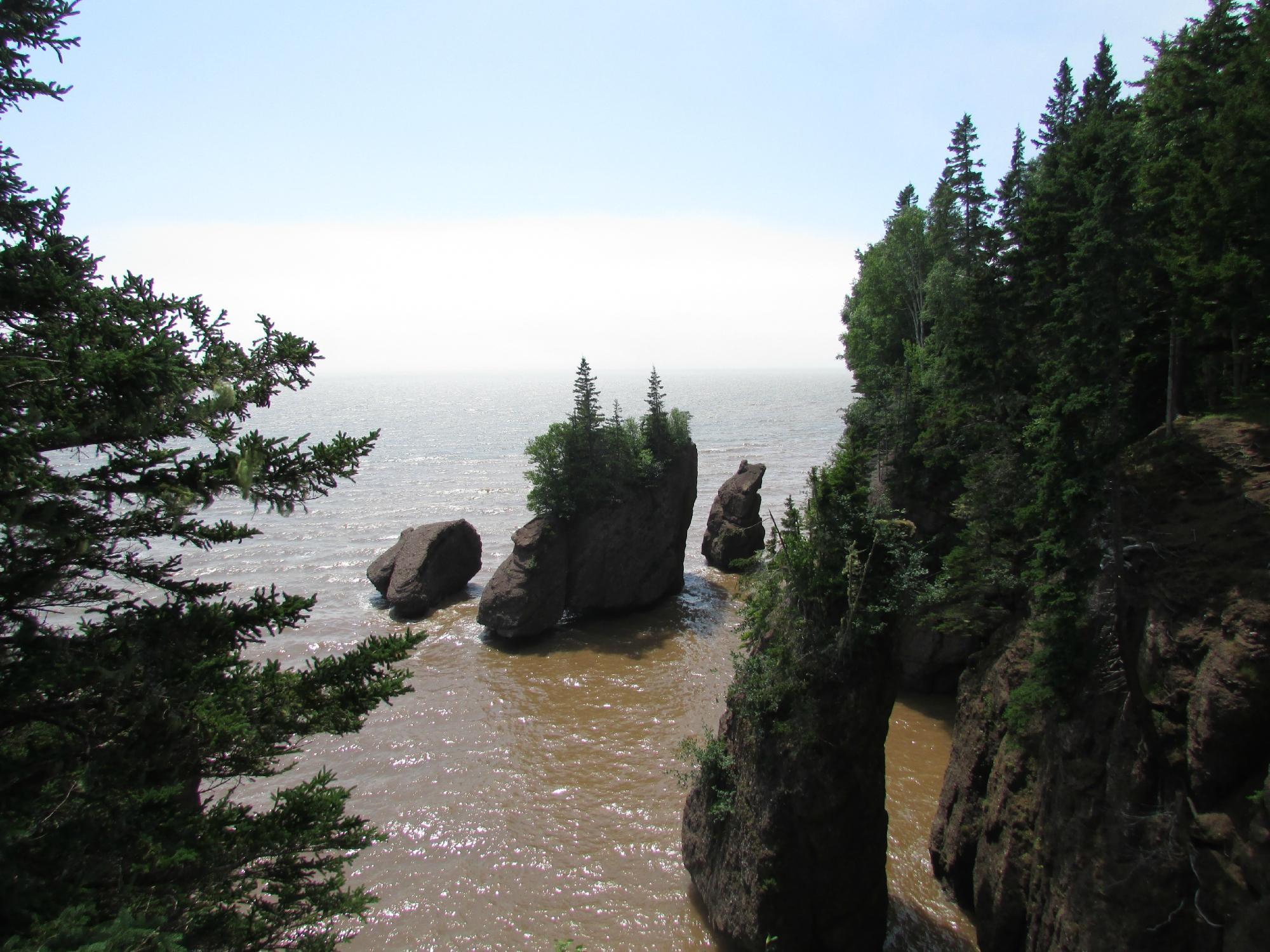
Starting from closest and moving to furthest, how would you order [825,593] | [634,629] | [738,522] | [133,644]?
[133,644] < [825,593] < [634,629] < [738,522]

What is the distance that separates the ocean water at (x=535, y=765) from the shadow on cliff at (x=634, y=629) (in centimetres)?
11

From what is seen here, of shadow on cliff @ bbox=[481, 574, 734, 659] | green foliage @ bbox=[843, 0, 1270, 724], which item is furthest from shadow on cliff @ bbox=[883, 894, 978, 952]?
shadow on cliff @ bbox=[481, 574, 734, 659]

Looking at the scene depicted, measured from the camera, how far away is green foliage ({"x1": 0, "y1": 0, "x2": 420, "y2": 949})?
5.43 m

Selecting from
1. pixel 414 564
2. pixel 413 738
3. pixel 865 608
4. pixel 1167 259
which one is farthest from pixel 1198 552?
pixel 414 564

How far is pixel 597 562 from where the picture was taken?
30578 mm

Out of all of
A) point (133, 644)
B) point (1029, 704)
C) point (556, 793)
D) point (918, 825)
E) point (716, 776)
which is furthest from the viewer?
point (556, 793)

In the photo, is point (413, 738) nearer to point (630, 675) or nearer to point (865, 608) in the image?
point (630, 675)

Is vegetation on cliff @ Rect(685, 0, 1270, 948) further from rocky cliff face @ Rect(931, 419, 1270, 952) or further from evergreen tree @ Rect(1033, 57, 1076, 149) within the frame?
evergreen tree @ Rect(1033, 57, 1076, 149)

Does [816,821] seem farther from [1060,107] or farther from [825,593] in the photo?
[1060,107]

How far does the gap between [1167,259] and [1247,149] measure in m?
2.21

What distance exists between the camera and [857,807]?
499 inches

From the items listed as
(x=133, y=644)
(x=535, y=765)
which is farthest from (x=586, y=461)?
(x=133, y=644)

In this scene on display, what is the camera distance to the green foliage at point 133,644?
5434 millimetres

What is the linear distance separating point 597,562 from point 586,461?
15.1 ft
